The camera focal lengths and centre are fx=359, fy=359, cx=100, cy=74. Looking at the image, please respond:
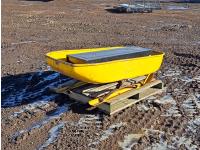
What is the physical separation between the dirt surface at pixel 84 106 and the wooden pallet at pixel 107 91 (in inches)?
5.2

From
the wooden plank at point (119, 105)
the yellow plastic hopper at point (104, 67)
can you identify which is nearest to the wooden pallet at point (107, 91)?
the wooden plank at point (119, 105)

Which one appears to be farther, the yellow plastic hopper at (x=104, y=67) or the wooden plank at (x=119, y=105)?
the wooden plank at (x=119, y=105)

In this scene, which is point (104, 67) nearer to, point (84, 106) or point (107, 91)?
point (107, 91)

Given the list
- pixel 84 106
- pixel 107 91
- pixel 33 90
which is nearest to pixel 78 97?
pixel 84 106

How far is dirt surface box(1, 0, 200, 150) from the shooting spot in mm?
5566

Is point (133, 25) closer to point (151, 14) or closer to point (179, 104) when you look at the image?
point (151, 14)

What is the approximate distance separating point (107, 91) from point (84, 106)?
52 centimetres

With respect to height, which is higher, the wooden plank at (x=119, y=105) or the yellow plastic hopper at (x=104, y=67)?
the yellow plastic hopper at (x=104, y=67)

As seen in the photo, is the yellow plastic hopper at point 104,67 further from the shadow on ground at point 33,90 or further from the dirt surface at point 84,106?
the shadow on ground at point 33,90

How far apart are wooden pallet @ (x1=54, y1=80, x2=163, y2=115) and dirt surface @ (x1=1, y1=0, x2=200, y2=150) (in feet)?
0.43

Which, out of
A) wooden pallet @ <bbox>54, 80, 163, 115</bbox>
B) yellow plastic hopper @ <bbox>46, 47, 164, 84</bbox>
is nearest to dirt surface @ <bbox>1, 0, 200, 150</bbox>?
wooden pallet @ <bbox>54, 80, 163, 115</bbox>

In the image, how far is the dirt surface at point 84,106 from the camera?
219 inches

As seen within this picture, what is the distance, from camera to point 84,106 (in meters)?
6.64

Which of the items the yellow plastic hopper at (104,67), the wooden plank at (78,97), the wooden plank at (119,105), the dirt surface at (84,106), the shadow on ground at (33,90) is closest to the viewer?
the dirt surface at (84,106)
